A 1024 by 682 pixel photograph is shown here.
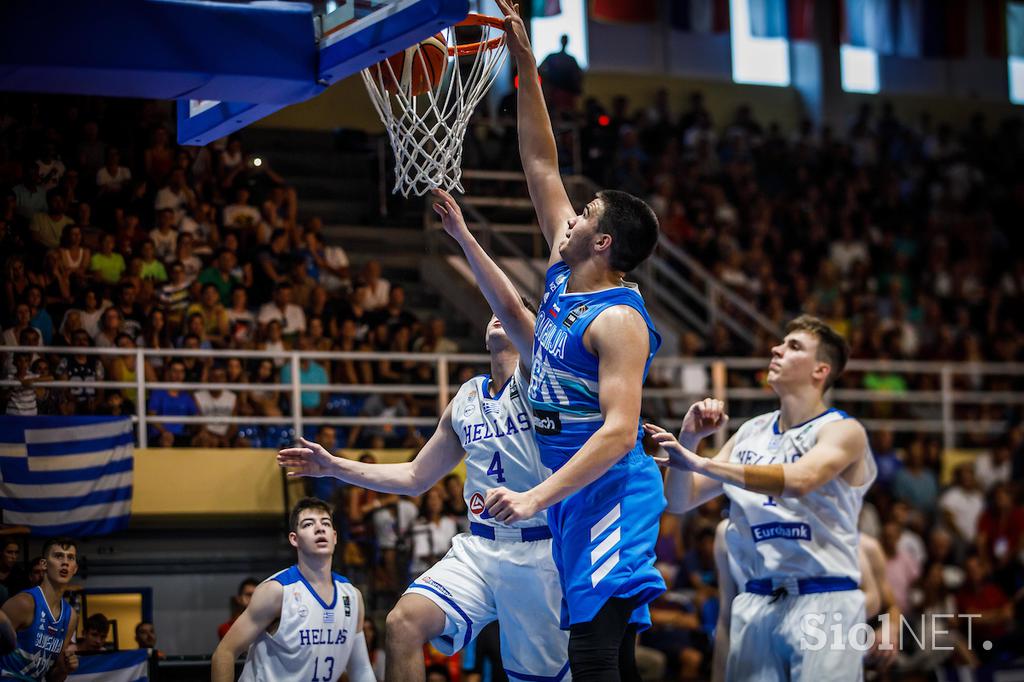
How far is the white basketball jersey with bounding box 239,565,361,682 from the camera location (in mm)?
6641

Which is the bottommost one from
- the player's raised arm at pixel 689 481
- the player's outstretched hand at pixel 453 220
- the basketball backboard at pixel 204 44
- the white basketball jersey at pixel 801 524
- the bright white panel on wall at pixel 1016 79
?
the white basketball jersey at pixel 801 524

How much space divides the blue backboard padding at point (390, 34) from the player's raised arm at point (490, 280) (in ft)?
2.11

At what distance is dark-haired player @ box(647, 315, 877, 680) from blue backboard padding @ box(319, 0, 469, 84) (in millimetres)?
2332

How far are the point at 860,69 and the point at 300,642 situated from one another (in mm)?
18487

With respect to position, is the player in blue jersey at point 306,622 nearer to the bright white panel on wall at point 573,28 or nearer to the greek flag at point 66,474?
the greek flag at point 66,474

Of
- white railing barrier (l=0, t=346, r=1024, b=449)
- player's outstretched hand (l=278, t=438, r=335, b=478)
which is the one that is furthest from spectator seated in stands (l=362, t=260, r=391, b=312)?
player's outstretched hand (l=278, t=438, r=335, b=478)

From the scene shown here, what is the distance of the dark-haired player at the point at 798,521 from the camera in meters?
6.04

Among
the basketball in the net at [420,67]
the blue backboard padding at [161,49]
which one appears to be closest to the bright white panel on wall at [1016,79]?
the basketball in the net at [420,67]

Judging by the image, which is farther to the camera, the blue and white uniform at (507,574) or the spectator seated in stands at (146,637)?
the spectator seated in stands at (146,637)

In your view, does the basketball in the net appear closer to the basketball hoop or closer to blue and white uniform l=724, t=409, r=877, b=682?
the basketball hoop

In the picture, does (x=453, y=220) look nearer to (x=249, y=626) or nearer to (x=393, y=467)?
(x=393, y=467)

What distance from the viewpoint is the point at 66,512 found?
25.1ft

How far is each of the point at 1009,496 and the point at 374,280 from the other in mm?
8202

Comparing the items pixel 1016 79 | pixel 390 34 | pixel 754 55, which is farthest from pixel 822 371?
pixel 1016 79
